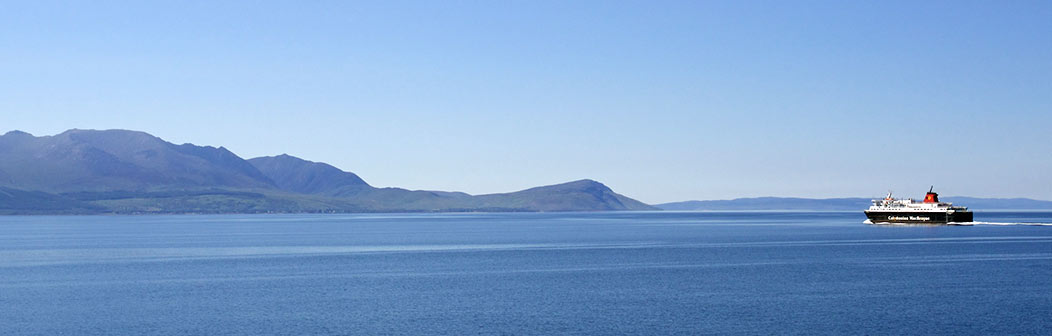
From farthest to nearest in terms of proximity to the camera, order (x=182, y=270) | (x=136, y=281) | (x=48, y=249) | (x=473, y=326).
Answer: (x=48, y=249)
(x=182, y=270)
(x=136, y=281)
(x=473, y=326)

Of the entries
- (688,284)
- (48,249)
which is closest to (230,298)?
(688,284)

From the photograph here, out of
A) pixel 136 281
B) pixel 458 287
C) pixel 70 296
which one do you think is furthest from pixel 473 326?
pixel 136 281

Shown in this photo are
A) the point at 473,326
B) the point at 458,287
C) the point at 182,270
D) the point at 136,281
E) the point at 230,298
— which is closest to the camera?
the point at 473,326

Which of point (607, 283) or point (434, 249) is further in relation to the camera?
point (434, 249)

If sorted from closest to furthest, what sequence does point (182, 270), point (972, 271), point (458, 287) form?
point (458, 287), point (972, 271), point (182, 270)

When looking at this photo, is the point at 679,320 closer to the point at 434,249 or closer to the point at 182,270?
the point at 182,270

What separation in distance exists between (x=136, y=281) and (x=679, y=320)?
2018 inches

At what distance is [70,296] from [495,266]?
44446mm

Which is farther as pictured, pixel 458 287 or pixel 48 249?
pixel 48 249

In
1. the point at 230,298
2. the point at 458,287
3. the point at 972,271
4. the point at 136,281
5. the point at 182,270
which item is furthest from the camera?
the point at 182,270

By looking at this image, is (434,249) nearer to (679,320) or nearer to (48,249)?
(48,249)

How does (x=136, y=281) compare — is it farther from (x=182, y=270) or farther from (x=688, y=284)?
(x=688, y=284)

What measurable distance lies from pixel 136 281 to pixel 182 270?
1352 cm

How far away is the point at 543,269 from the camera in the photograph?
103 m
